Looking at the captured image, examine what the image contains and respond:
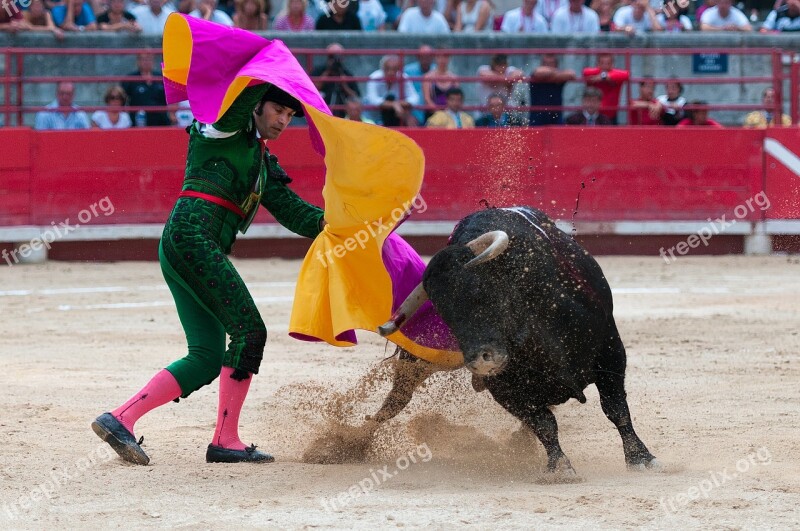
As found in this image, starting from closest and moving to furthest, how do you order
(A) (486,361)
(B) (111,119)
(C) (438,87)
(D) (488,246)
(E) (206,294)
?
(A) (486,361)
(D) (488,246)
(E) (206,294)
(B) (111,119)
(C) (438,87)

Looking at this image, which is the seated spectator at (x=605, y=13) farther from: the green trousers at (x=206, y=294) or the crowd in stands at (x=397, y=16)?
the green trousers at (x=206, y=294)

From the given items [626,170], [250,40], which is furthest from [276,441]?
[626,170]

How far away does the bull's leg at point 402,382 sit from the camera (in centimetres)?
486

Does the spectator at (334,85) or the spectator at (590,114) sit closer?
the spectator at (590,114)

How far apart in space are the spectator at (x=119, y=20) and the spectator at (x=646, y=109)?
452cm

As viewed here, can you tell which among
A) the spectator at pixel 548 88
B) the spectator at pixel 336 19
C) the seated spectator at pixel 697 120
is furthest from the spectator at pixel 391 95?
the seated spectator at pixel 697 120

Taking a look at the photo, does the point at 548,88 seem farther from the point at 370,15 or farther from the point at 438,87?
the point at 370,15

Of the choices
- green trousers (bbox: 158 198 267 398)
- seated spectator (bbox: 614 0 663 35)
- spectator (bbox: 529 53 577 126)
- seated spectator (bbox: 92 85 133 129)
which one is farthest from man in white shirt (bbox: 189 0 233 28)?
green trousers (bbox: 158 198 267 398)

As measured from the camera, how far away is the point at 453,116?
437 inches

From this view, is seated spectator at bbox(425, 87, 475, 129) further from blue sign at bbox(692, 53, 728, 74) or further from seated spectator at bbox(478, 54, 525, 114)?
blue sign at bbox(692, 53, 728, 74)

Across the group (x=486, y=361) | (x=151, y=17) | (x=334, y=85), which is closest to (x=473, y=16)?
(x=334, y=85)

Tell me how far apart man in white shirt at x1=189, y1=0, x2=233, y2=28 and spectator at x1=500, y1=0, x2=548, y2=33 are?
8.68ft

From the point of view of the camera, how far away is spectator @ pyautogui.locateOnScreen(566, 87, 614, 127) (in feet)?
35.6

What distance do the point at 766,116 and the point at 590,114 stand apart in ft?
5.51
